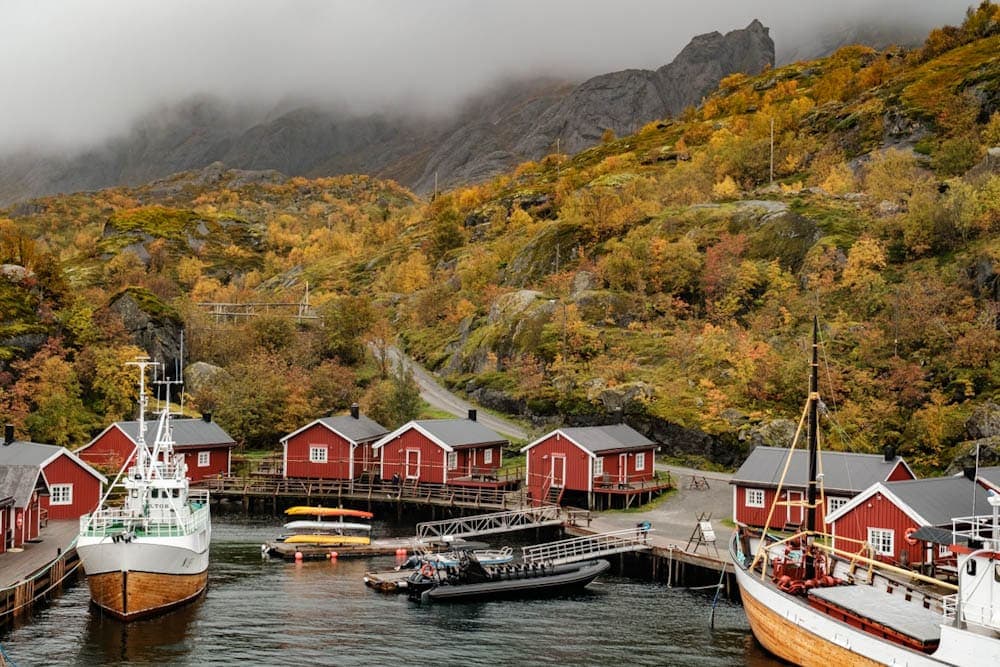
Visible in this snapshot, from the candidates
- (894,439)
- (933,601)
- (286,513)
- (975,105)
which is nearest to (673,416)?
(894,439)

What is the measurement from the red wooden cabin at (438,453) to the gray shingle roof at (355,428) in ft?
7.17

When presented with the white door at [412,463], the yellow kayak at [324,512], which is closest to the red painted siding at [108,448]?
the yellow kayak at [324,512]

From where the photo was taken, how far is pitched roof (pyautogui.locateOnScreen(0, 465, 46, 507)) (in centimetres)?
4331

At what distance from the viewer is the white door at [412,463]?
67750mm

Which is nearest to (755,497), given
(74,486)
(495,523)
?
(495,523)

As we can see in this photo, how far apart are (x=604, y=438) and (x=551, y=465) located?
390 centimetres

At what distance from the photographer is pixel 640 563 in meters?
48.6

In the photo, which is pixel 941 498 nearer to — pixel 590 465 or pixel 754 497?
pixel 754 497

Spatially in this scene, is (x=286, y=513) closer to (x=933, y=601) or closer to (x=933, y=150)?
(x=933, y=601)

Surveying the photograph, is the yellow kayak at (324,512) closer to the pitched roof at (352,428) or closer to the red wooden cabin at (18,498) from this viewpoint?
the pitched roof at (352,428)

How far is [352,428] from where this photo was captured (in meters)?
72.4

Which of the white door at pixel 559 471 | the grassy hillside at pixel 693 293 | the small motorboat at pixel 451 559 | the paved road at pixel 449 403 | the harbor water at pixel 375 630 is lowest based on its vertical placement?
the harbor water at pixel 375 630

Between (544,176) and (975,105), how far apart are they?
85830mm

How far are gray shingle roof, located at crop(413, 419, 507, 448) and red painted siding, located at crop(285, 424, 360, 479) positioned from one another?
700cm
